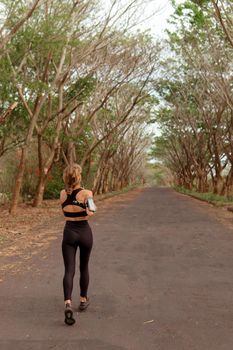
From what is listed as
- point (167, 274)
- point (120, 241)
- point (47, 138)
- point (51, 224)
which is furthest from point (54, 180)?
point (167, 274)

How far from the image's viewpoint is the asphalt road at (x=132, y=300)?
181 inches

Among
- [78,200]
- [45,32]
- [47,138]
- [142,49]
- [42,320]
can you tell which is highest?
[142,49]

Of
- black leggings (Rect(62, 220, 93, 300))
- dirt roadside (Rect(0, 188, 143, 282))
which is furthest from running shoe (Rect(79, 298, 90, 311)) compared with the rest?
dirt roadside (Rect(0, 188, 143, 282))

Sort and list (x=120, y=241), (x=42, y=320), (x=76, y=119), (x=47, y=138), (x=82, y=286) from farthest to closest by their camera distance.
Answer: (x=76, y=119)
(x=47, y=138)
(x=120, y=241)
(x=82, y=286)
(x=42, y=320)

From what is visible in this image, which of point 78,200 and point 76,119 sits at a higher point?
point 76,119

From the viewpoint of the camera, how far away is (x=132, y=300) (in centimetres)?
608

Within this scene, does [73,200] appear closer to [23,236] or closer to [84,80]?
[23,236]

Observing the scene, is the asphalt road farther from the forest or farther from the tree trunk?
the tree trunk

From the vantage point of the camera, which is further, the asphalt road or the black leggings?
the black leggings

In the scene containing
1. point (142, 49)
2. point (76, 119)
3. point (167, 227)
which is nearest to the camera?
point (167, 227)

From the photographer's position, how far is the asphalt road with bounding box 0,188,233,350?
4.61 meters

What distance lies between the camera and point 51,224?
52.9 feet

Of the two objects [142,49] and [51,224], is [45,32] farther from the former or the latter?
[142,49]

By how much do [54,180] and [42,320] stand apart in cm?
2874
